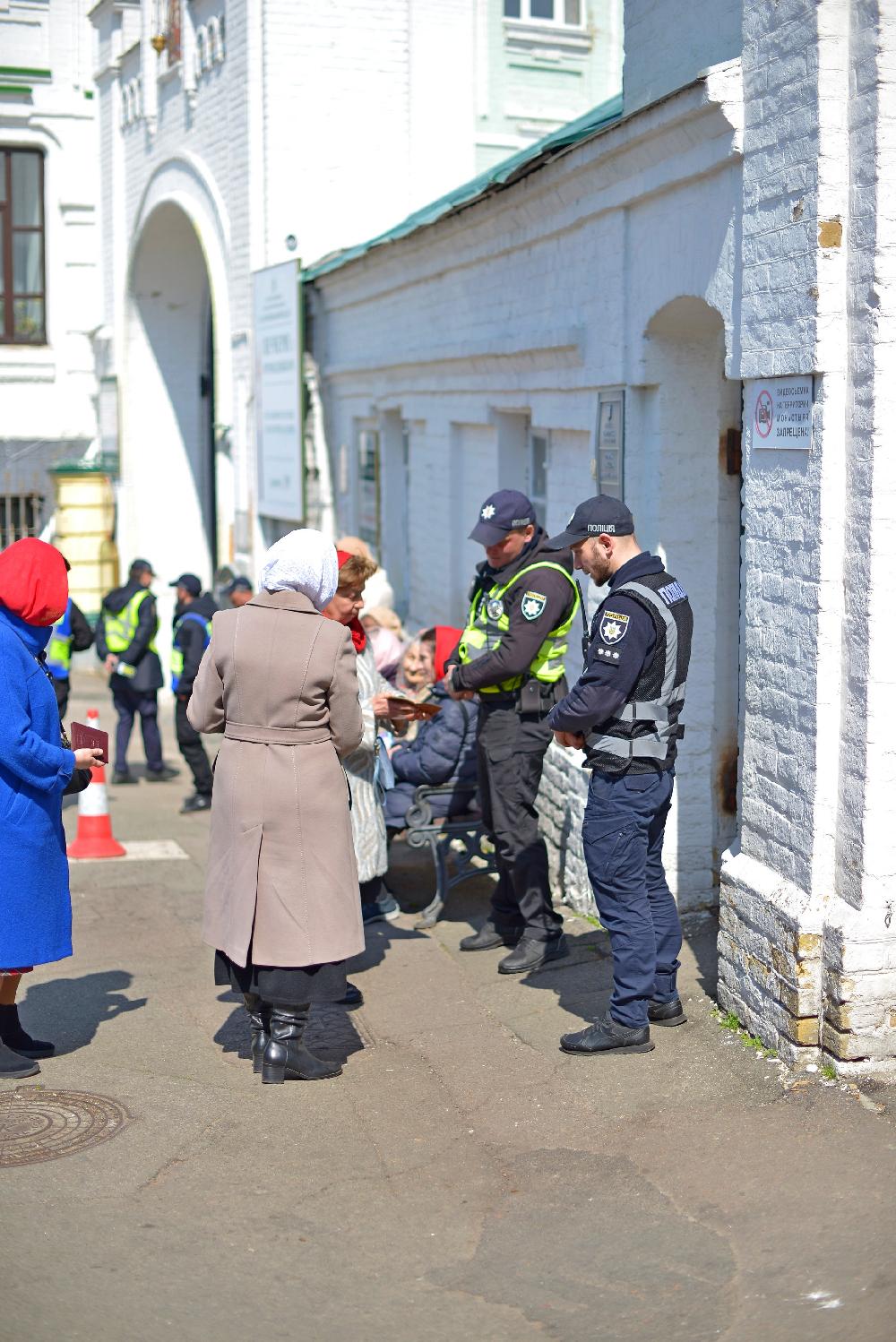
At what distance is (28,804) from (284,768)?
36.2 inches

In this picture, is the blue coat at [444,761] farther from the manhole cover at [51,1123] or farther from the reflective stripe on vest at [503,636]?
the manhole cover at [51,1123]

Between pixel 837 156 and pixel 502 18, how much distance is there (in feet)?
37.7

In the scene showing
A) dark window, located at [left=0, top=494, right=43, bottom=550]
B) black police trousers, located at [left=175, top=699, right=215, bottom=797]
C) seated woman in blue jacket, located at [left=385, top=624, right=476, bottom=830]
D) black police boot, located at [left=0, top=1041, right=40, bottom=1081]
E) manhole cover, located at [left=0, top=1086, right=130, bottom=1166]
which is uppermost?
dark window, located at [left=0, top=494, right=43, bottom=550]

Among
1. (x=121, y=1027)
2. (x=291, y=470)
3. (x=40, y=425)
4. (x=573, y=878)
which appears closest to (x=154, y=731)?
(x=291, y=470)

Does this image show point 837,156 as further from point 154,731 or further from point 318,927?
point 154,731

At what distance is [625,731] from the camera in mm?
5230

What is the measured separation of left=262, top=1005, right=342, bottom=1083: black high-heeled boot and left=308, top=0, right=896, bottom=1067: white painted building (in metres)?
1.53

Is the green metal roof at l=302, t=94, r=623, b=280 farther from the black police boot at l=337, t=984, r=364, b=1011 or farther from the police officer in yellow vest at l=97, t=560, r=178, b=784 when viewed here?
the black police boot at l=337, t=984, r=364, b=1011

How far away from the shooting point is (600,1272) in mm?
4004

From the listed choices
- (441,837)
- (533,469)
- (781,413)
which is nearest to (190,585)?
(533,469)

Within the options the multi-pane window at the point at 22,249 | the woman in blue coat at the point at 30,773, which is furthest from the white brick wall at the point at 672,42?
the multi-pane window at the point at 22,249

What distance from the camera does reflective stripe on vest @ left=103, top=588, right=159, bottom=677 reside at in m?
11.6

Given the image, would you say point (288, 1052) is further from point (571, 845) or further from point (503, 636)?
point (571, 845)

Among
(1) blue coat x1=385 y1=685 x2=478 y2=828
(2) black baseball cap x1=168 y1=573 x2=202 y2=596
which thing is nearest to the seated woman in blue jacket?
(1) blue coat x1=385 y1=685 x2=478 y2=828
